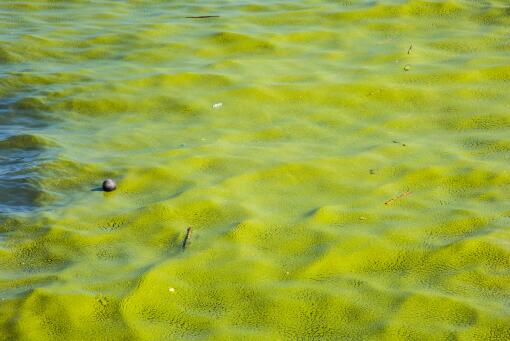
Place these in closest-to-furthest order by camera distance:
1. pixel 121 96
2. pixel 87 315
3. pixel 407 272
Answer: pixel 87 315
pixel 407 272
pixel 121 96

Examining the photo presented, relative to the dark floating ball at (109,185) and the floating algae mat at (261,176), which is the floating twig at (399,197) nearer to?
the floating algae mat at (261,176)

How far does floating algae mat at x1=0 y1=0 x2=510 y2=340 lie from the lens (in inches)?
113

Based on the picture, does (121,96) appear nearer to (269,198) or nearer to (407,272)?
(269,198)

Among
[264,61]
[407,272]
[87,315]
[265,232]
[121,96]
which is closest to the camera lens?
[87,315]

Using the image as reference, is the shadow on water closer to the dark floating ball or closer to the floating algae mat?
the floating algae mat

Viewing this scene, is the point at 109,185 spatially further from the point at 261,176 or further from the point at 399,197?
the point at 399,197

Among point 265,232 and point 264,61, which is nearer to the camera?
point 265,232

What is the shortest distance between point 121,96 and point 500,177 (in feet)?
8.94

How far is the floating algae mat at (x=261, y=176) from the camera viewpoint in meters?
2.86

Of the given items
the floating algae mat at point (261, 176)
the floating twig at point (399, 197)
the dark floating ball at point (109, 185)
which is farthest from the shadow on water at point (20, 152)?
the floating twig at point (399, 197)

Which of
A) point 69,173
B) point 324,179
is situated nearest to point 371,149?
point 324,179

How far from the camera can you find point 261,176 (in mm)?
3980

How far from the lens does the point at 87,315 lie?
9.37 ft

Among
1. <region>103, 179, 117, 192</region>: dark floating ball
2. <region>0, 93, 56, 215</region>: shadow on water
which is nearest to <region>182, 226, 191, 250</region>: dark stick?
<region>103, 179, 117, 192</region>: dark floating ball
